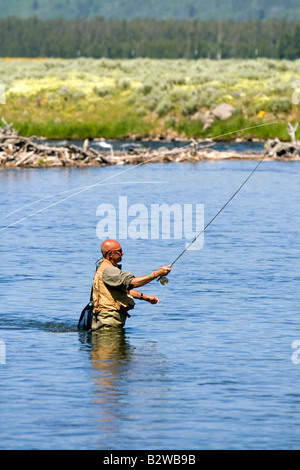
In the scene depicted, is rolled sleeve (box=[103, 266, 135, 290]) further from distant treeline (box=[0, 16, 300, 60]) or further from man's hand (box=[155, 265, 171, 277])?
distant treeline (box=[0, 16, 300, 60])

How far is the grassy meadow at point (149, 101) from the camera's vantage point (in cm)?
5062

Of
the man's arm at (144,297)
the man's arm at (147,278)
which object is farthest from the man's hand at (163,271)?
the man's arm at (144,297)

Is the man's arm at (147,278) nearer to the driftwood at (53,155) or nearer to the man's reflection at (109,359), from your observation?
the man's reflection at (109,359)

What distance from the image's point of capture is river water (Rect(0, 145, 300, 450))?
9.02 m

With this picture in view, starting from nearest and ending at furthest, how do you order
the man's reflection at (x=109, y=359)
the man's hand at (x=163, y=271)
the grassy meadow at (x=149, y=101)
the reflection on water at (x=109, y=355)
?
the man's reflection at (x=109, y=359) → the reflection on water at (x=109, y=355) → the man's hand at (x=163, y=271) → the grassy meadow at (x=149, y=101)

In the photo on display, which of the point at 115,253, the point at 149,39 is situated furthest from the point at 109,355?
the point at 149,39

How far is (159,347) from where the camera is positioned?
12.1 m

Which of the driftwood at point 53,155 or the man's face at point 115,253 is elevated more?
the driftwood at point 53,155

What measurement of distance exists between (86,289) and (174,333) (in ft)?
10.6

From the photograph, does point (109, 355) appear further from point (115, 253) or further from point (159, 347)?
point (115, 253)

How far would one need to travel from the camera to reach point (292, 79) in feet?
213

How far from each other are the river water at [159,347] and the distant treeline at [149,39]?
310ft

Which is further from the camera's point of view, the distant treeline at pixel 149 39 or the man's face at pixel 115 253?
the distant treeline at pixel 149 39

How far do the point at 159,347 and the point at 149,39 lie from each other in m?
155
